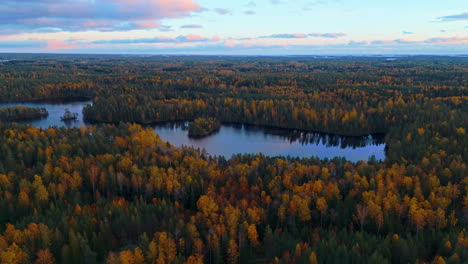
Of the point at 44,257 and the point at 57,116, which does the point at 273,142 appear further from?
the point at 57,116

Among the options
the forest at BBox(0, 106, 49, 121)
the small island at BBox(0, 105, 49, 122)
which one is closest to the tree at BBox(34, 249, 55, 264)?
the small island at BBox(0, 105, 49, 122)

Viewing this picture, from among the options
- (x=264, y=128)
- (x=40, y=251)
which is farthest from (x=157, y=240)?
(x=264, y=128)

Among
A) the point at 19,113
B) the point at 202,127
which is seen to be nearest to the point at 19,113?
the point at 19,113

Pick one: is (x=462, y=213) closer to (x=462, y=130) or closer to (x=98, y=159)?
(x=462, y=130)

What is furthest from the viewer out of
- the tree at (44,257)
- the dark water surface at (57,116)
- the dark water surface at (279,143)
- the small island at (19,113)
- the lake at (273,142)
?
the small island at (19,113)

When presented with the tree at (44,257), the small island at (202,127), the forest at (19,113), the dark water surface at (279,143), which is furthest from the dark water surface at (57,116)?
the tree at (44,257)

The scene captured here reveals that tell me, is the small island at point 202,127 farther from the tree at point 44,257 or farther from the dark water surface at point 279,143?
the tree at point 44,257

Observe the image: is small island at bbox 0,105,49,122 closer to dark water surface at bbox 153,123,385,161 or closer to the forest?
the forest
